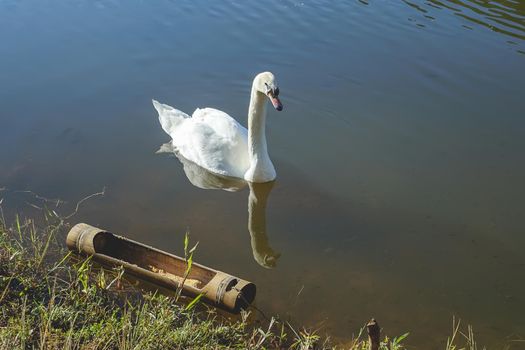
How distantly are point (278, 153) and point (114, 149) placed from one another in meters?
2.23

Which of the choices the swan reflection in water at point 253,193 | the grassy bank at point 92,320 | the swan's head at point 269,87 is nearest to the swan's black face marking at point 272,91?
the swan's head at point 269,87

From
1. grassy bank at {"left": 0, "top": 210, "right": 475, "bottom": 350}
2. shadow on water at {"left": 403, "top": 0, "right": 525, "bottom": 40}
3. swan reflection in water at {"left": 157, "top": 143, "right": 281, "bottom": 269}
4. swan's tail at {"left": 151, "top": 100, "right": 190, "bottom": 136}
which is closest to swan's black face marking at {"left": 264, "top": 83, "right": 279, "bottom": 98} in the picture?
swan reflection in water at {"left": 157, "top": 143, "right": 281, "bottom": 269}

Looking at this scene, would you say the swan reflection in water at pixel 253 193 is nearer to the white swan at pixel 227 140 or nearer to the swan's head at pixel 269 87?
the white swan at pixel 227 140

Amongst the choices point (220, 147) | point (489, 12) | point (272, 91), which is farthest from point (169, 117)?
point (489, 12)

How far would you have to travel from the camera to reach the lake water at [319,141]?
21.0 ft

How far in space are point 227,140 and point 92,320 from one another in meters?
3.86

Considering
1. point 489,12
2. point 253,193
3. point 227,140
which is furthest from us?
point 489,12

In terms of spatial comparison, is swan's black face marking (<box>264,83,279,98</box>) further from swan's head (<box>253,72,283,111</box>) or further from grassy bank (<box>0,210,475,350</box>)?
grassy bank (<box>0,210,475,350</box>)

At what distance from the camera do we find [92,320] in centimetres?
476

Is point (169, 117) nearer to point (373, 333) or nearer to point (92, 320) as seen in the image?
point (92, 320)

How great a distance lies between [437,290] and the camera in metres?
6.32

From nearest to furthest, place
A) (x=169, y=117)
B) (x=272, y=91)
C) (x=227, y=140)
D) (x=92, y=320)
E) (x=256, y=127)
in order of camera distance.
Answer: (x=92, y=320), (x=272, y=91), (x=256, y=127), (x=227, y=140), (x=169, y=117)

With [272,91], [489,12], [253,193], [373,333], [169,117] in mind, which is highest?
[489,12]

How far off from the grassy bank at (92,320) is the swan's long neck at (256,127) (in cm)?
271
